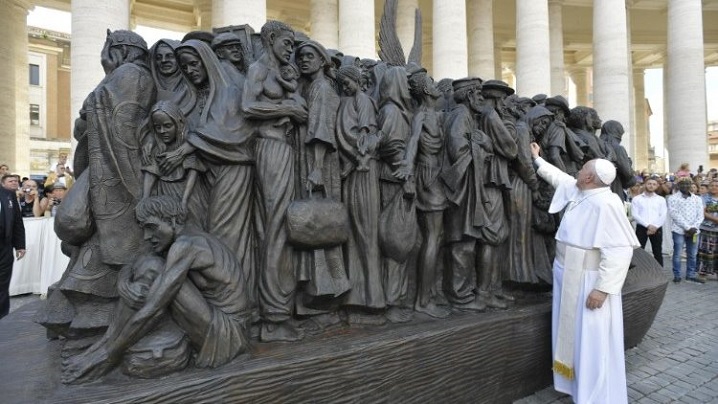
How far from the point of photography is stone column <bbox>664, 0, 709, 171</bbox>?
18.7m

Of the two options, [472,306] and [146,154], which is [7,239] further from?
[472,306]

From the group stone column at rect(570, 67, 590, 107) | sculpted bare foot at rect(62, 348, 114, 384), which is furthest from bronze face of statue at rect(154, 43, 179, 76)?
stone column at rect(570, 67, 590, 107)

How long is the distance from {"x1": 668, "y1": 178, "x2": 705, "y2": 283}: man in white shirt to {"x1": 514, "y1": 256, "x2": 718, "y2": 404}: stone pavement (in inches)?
88.8

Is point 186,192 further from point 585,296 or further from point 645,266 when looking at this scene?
point 645,266

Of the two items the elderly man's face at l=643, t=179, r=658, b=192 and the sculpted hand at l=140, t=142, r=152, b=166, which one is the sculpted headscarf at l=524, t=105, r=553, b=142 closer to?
the sculpted hand at l=140, t=142, r=152, b=166

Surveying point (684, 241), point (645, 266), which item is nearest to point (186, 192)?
point (645, 266)

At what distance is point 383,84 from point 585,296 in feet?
7.66

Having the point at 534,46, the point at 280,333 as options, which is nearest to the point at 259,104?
the point at 280,333

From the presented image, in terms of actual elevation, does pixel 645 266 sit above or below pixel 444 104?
below

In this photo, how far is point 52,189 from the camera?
745 centimetres

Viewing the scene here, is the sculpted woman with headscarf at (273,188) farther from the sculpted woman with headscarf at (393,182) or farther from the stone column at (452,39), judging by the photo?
the stone column at (452,39)

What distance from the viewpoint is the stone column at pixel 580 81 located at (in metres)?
31.3

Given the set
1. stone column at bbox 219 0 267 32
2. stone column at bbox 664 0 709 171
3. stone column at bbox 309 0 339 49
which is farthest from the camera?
stone column at bbox 664 0 709 171

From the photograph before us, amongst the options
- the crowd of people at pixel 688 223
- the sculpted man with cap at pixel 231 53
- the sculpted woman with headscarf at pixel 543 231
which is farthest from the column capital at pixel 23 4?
the crowd of people at pixel 688 223
